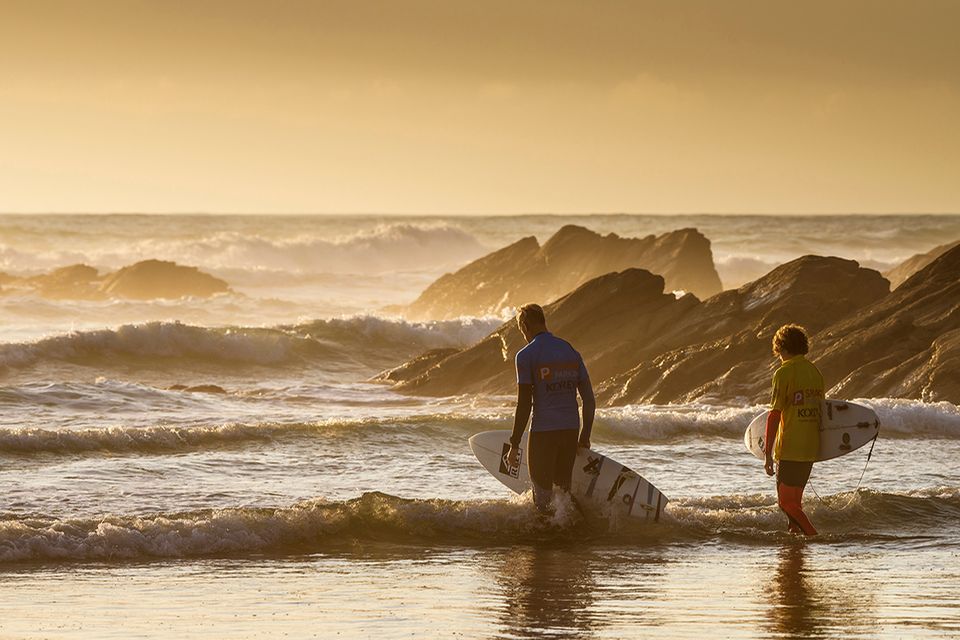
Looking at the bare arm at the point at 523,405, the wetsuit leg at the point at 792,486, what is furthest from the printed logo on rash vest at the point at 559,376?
the wetsuit leg at the point at 792,486

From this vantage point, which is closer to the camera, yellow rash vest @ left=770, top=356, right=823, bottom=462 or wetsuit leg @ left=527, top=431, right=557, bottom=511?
yellow rash vest @ left=770, top=356, right=823, bottom=462

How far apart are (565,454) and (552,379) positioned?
2.32 feet

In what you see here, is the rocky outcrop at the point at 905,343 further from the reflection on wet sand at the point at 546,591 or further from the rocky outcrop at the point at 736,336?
the reflection on wet sand at the point at 546,591

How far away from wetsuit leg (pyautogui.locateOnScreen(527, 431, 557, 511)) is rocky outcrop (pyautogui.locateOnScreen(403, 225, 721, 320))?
35242 millimetres

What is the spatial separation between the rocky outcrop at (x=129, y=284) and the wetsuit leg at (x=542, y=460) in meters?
52.4

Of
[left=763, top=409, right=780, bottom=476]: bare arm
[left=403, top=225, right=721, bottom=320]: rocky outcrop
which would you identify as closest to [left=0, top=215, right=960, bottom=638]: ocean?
[left=763, top=409, right=780, bottom=476]: bare arm

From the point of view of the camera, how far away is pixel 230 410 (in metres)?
26.3

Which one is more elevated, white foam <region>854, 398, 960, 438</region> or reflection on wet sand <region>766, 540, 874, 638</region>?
white foam <region>854, 398, 960, 438</region>

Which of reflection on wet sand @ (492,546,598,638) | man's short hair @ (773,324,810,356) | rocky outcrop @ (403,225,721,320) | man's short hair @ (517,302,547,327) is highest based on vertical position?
rocky outcrop @ (403,225,721,320)

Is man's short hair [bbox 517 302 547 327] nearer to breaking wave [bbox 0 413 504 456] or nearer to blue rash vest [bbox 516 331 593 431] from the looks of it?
blue rash vest [bbox 516 331 593 431]

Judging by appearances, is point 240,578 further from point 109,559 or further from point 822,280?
point 822,280

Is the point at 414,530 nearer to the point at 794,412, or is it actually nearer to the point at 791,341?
the point at 794,412

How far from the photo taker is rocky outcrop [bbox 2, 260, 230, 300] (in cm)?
6331

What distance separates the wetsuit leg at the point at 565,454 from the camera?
41.2 ft
